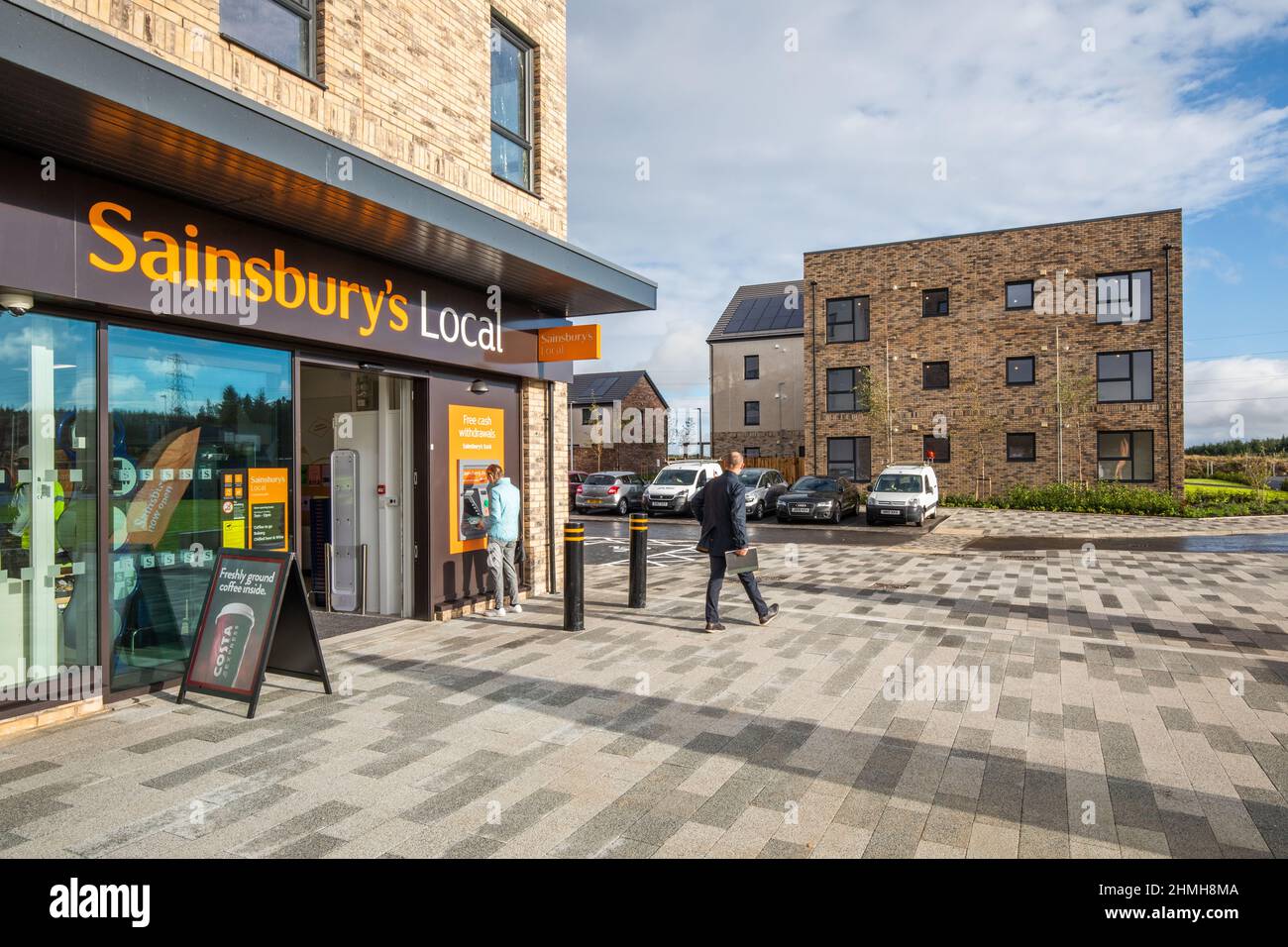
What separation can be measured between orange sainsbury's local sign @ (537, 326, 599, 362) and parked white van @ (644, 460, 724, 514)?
15.9 meters

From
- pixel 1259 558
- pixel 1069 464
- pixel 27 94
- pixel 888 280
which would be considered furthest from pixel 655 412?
pixel 27 94

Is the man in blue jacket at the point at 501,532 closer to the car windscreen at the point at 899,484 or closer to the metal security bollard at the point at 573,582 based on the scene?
the metal security bollard at the point at 573,582

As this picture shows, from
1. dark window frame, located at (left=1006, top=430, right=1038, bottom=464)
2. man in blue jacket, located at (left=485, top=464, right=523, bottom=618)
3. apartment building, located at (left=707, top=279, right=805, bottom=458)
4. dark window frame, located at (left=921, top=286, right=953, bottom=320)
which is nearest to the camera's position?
man in blue jacket, located at (left=485, top=464, right=523, bottom=618)

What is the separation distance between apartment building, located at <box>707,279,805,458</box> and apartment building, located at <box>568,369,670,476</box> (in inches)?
203

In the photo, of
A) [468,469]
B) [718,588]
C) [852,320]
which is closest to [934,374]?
[852,320]

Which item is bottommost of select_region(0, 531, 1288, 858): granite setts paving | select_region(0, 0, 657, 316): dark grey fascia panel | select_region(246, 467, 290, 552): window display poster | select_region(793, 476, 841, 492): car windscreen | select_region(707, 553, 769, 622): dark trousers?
select_region(0, 531, 1288, 858): granite setts paving

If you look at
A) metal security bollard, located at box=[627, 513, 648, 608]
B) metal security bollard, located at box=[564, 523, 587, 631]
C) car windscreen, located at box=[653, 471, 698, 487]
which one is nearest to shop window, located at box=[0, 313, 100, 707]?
metal security bollard, located at box=[564, 523, 587, 631]

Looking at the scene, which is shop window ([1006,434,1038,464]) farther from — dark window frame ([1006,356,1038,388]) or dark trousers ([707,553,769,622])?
dark trousers ([707,553,769,622])

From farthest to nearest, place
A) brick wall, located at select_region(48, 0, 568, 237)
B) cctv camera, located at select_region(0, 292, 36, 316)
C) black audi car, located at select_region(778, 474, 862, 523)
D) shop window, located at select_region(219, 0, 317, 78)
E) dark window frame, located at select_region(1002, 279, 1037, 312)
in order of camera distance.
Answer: dark window frame, located at select_region(1002, 279, 1037, 312)
black audi car, located at select_region(778, 474, 862, 523)
shop window, located at select_region(219, 0, 317, 78)
brick wall, located at select_region(48, 0, 568, 237)
cctv camera, located at select_region(0, 292, 36, 316)

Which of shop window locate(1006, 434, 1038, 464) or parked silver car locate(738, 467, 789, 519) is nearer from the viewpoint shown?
parked silver car locate(738, 467, 789, 519)

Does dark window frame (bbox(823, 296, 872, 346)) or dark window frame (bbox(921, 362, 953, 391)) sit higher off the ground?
dark window frame (bbox(823, 296, 872, 346))

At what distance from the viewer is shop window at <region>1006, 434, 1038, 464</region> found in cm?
2992

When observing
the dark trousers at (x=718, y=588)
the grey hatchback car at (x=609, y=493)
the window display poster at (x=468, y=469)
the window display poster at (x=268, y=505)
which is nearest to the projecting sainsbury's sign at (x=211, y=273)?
the window display poster at (x=468, y=469)
